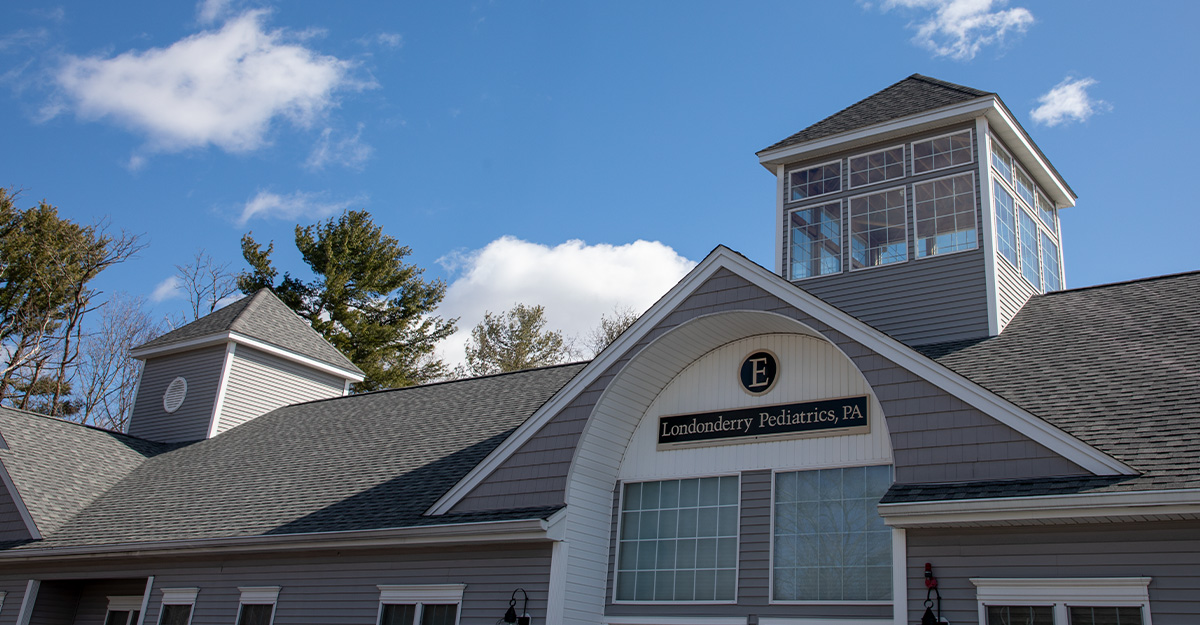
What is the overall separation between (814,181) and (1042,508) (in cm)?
858

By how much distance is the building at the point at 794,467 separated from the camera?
28.7 ft

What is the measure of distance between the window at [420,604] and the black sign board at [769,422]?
341cm

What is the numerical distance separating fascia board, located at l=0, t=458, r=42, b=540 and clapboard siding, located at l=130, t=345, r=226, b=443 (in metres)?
4.23

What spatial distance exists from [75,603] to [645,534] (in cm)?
1231

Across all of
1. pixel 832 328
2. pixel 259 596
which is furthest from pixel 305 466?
pixel 832 328

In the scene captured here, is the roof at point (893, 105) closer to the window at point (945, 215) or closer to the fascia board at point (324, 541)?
the window at point (945, 215)

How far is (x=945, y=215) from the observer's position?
14.4 metres

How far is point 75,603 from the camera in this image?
1794 centimetres

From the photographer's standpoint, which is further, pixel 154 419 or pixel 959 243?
pixel 154 419

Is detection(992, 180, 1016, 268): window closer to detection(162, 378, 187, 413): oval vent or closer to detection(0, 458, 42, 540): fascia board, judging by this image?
detection(0, 458, 42, 540): fascia board

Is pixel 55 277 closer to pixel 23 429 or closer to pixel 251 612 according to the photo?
pixel 23 429

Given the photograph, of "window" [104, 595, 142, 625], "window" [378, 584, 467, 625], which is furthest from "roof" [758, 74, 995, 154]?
"window" [104, 595, 142, 625]

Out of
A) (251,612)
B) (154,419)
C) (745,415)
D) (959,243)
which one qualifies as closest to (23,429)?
(154,419)

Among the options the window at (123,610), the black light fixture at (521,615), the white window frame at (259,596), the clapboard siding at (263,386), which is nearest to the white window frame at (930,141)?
the black light fixture at (521,615)
